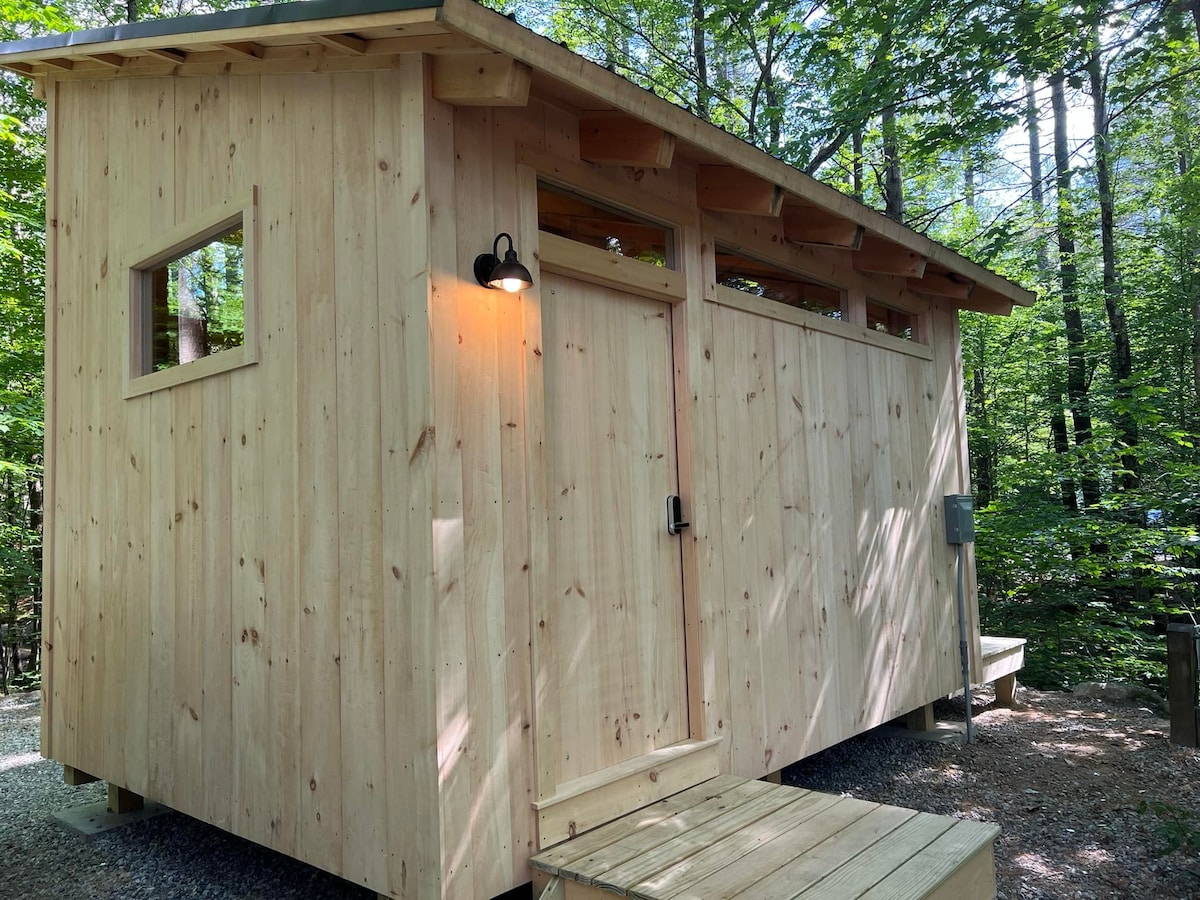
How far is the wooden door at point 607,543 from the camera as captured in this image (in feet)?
9.83

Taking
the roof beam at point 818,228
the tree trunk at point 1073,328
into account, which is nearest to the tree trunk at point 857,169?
the tree trunk at point 1073,328

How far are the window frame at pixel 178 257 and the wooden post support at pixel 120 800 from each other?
190 centimetres

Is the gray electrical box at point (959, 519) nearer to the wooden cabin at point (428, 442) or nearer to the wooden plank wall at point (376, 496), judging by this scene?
the wooden plank wall at point (376, 496)

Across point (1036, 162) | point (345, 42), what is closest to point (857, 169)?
point (1036, 162)

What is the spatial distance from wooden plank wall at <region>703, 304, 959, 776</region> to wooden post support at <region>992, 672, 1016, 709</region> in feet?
3.53

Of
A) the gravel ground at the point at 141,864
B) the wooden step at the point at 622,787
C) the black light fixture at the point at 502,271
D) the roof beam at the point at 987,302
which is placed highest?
the roof beam at the point at 987,302

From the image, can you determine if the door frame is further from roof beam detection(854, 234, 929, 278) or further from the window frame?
roof beam detection(854, 234, 929, 278)

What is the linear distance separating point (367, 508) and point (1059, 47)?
724 cm

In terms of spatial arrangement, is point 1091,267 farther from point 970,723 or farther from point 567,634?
point 567,634

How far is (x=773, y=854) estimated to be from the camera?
8.58 ft

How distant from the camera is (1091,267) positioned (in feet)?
35.6

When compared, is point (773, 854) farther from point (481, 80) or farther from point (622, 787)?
point (481, 80)

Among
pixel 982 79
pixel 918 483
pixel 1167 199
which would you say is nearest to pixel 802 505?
pixel 918 483

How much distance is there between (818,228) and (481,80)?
228cm
